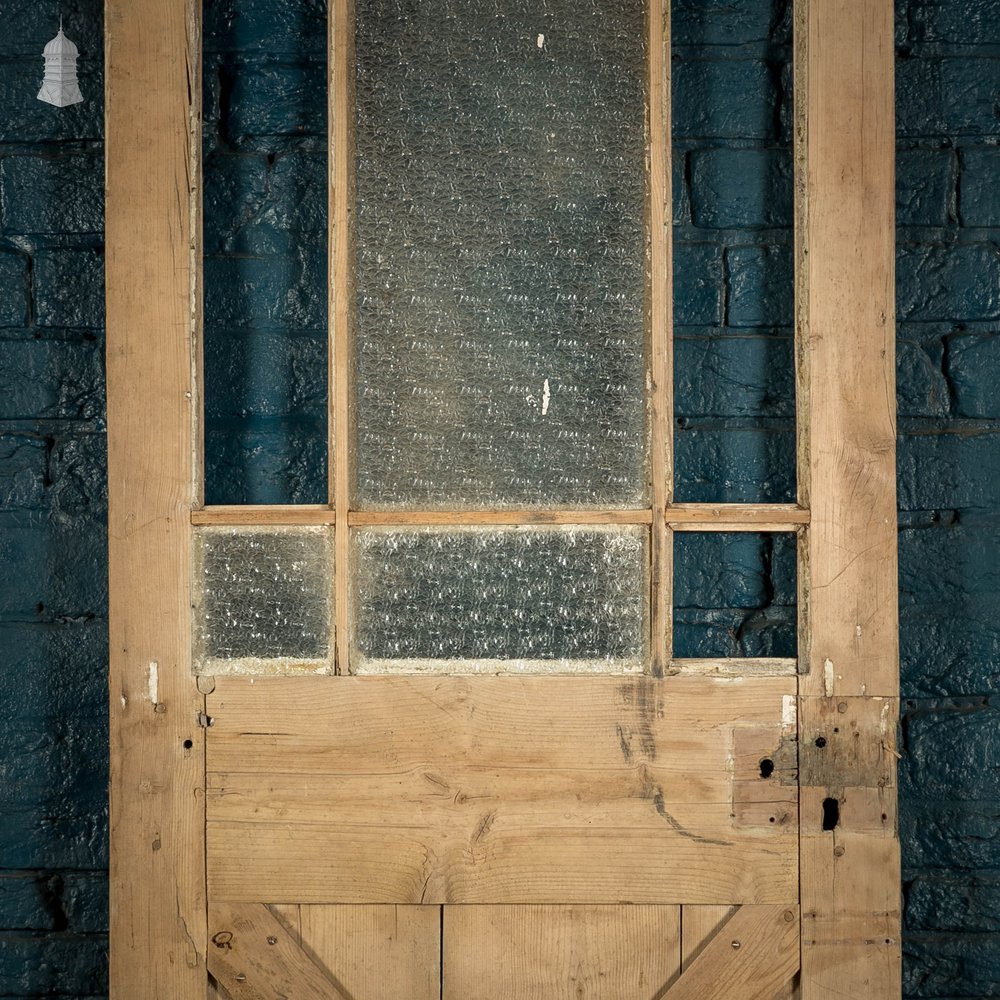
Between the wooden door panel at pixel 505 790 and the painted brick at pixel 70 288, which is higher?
the painted brick at pixel 70 288

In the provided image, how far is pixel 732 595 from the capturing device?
135cm

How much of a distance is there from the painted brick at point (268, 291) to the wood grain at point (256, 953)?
29.2 inches

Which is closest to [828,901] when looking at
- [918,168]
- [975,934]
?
[975,934]

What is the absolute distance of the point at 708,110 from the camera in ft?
4.38

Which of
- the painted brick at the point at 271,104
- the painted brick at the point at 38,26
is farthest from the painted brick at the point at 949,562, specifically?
the painted brick at the point at 38,26

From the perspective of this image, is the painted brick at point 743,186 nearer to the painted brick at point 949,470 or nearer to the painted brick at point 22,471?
the painted brick at point 949,470

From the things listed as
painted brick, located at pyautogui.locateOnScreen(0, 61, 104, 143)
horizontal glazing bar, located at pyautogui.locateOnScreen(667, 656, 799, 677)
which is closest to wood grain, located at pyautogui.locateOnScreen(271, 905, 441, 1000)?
horizontal glazing bar, located at pyautogui.locateOnScreen(667, 656, 799, 677)

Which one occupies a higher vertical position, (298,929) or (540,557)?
(540,557)

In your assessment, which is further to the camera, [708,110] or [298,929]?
[708,110]

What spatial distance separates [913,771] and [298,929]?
2.74 feet

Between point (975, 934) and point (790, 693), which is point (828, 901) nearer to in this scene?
point (790, 693)

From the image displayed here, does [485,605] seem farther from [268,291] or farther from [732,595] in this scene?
[268,291]

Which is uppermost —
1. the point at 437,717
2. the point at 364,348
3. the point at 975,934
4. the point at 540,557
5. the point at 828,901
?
the point at 364,348

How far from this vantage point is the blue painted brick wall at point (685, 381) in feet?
4.38
